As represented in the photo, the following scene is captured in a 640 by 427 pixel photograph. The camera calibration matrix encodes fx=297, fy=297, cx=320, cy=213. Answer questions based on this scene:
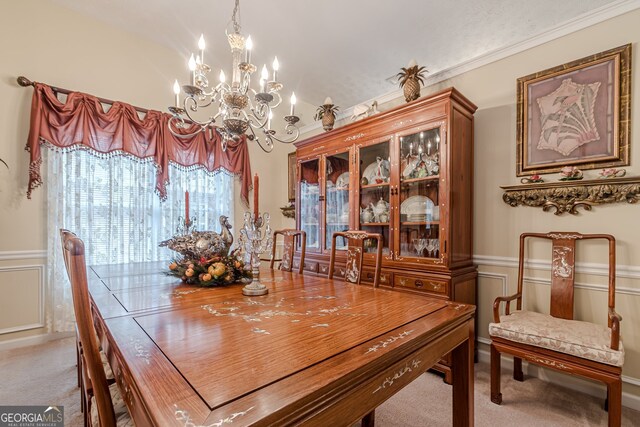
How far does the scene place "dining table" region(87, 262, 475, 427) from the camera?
1.92 ft

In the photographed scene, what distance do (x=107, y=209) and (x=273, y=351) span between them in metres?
3.00

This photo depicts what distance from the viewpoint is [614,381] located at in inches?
56.7

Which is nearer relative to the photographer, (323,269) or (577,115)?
(577,115)

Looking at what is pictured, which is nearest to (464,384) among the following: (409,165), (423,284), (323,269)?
(423,284)

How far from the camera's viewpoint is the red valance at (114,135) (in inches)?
101

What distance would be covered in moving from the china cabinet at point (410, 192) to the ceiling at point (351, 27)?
30.3 inches

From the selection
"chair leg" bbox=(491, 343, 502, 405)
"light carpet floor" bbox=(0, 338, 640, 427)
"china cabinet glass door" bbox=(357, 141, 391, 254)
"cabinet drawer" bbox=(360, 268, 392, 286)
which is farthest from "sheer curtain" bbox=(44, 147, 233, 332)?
"chair leg" bbox=(491, 343, 502, 405)

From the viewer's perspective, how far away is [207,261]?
5.59 ft

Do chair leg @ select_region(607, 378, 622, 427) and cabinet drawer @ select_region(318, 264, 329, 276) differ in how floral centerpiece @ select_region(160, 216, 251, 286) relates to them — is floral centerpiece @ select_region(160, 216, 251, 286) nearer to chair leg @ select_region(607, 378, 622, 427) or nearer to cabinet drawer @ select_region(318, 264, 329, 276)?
cabinet drawer @ select_region(318, 264, 329, 276)

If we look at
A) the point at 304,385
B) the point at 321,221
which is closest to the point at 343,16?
the point at 321,221

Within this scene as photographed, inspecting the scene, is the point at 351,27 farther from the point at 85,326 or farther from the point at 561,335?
the point at 85,326

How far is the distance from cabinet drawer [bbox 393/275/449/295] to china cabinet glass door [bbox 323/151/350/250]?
2.53 feet

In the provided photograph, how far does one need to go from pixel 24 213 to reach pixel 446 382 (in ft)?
12.3

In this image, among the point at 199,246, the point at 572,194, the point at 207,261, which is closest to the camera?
the point at 207,261
